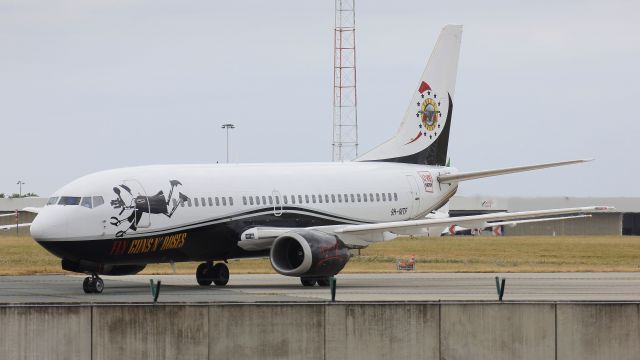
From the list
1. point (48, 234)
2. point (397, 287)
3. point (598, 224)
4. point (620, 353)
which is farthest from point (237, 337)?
point (598, 224)

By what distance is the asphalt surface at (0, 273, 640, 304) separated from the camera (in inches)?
1313

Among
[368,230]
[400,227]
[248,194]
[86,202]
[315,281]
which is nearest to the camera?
[86,202]

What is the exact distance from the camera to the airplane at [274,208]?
120ft

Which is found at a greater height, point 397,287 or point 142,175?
point 142,175

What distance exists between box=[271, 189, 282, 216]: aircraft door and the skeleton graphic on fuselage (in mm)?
3963

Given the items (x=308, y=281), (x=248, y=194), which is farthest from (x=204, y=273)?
(x=308, y=281)

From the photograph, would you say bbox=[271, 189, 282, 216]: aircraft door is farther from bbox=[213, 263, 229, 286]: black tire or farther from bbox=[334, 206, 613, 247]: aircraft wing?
bbox=[213, 263, 229, 286]: black tire

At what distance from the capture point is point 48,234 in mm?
35656

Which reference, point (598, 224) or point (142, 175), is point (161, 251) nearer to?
point (142, 175)

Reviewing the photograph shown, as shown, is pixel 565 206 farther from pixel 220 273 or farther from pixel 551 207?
pixel 220 273

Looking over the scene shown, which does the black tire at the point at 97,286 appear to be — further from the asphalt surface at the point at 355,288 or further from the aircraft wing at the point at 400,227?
the aircraft wing at the point at 400,227

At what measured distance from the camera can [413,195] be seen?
4550cm

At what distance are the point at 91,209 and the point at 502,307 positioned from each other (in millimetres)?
15122

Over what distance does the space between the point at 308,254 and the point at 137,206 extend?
4.90 m
